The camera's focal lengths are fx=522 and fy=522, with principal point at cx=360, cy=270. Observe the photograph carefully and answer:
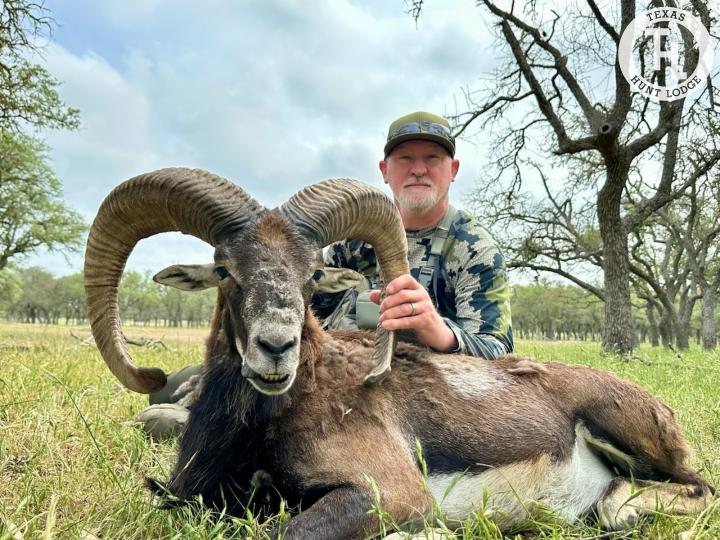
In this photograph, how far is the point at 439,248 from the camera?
553cm

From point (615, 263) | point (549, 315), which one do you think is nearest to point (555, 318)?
point (549, 315)

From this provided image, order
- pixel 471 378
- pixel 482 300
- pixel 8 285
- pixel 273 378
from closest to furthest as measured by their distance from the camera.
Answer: pixel 273 378
pixel 471 378
pixel 482 300
pixel 8 285

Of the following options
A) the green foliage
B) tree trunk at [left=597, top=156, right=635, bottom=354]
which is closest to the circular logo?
tree trunk at [left=597, top=156, right=635, bottom=354]

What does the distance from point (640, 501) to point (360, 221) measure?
9.12 ft

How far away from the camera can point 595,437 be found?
3.90m

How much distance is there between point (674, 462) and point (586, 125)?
20.7 metres

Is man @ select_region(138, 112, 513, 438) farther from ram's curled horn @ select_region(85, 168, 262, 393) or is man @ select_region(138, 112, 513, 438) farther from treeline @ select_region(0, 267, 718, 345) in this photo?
treeline @ select_region(0, 267, 718, 345)

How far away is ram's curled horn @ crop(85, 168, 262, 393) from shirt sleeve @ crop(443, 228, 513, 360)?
2.00m

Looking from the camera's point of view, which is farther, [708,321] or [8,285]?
[8,285]

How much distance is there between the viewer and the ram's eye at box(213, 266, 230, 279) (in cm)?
343

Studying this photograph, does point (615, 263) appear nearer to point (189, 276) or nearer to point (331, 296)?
point (331, 296)

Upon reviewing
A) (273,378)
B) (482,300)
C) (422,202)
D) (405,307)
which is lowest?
(273,378)

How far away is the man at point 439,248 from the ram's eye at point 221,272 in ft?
6.42

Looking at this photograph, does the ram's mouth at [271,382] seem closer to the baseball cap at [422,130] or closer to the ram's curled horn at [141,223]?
the ram's curled horn at [141,223]
